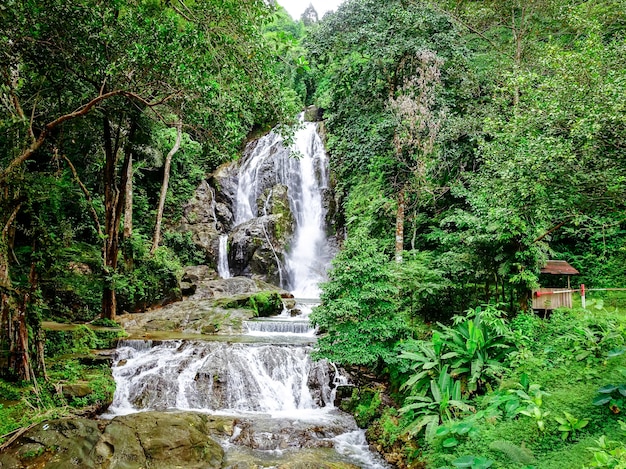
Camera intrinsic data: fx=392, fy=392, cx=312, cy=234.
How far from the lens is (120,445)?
5574 mm

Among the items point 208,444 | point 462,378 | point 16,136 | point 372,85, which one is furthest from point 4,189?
point 372,85

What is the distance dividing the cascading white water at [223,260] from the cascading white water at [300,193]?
2.24 meters

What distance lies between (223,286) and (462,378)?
42.6 feet

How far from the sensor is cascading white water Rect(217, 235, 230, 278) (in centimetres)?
2079

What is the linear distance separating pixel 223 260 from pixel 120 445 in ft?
51.6

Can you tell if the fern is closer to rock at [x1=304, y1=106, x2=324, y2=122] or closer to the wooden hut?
the wooden hut

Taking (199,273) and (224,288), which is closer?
(224,288)

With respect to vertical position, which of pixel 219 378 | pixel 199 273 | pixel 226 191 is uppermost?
pixel 226 191

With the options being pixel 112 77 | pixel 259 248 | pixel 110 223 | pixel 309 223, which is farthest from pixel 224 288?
pixel 112 77

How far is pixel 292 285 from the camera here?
67.9ft

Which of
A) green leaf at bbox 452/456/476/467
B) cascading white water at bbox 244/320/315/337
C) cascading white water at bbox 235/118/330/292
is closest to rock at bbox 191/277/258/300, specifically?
cascading white water at bbox 235/118/330/292

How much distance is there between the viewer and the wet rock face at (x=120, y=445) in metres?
5.12

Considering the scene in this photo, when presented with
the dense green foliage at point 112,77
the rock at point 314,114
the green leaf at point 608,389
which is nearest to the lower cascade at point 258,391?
the dense green foliage at point 112,77

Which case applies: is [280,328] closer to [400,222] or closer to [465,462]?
[400,222]
